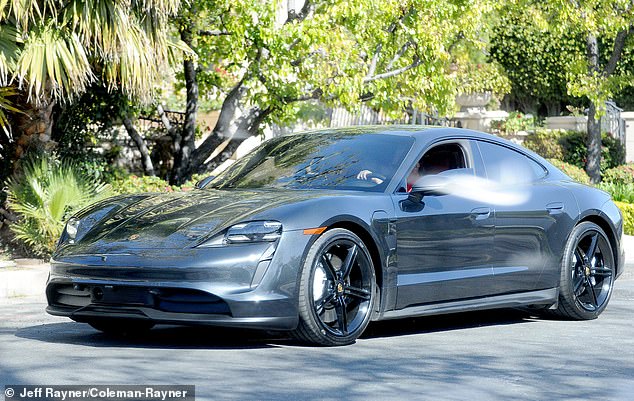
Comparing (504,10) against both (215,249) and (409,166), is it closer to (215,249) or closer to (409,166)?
(409,166)

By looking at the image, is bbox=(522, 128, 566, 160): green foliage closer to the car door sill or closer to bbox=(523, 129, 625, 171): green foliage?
bbox=(523, 129, 625, 171): green foliage

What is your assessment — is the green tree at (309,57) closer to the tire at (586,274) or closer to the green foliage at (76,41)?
the green foliage at (76,41)

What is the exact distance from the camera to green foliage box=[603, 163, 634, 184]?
2644 centimetres

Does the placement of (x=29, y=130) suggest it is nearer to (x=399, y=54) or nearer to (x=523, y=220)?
(x=399, y=54)

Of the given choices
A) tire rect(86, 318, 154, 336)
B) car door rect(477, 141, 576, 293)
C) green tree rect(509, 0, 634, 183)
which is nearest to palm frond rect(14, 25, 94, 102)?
tire rect(86, 318, 154, 336)

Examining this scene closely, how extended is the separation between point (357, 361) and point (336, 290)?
0.63m

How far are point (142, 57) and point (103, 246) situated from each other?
5969mm

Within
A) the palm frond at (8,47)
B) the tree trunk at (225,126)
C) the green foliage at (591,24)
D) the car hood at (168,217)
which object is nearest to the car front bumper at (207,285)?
the car hood at (168,217)

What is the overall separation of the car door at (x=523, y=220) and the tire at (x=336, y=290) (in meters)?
1.27

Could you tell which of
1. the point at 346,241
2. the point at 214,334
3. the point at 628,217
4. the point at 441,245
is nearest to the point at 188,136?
the point at 628,217

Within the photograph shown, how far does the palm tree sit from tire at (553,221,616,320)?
5.62m

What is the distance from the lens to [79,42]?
12383mm

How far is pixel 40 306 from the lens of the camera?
1024 cm

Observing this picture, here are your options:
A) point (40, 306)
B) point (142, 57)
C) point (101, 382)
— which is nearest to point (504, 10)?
point (142, 57)
